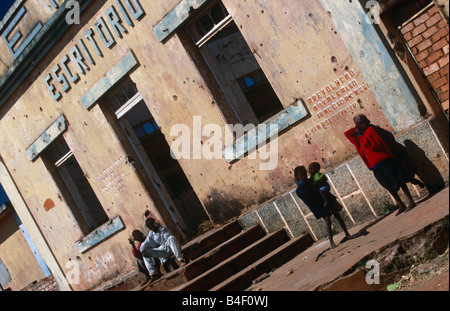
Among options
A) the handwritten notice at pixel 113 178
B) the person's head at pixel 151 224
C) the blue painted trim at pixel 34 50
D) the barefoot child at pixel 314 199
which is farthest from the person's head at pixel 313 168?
the blue painted trim at pixel 34 50

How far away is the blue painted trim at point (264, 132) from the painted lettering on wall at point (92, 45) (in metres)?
2.89

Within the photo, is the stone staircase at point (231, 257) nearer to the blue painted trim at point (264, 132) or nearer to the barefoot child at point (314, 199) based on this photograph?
the barefoot child at point (314, 199)

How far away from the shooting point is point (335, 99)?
25.7ft

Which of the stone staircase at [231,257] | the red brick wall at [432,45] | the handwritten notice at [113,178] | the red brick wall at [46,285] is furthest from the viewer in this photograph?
the red brick wall at [46,285]

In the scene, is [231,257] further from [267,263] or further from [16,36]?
[16,36]

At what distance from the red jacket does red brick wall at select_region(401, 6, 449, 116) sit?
94cm

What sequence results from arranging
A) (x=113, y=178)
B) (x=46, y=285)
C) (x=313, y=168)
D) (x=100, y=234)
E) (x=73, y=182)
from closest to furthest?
(x=313, y=168) < (x=113, y=178) < (x=100, y=234) < (x=73, y=182) < (x=46, y=285)

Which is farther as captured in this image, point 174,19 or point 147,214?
point 147,214

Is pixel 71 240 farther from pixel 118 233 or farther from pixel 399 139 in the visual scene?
pixel 399 139

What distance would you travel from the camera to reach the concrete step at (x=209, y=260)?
8.61 meters

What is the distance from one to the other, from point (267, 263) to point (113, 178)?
425cm

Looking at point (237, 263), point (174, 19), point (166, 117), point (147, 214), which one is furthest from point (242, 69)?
point (237, 263)

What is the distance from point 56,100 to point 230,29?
14.1 feet
